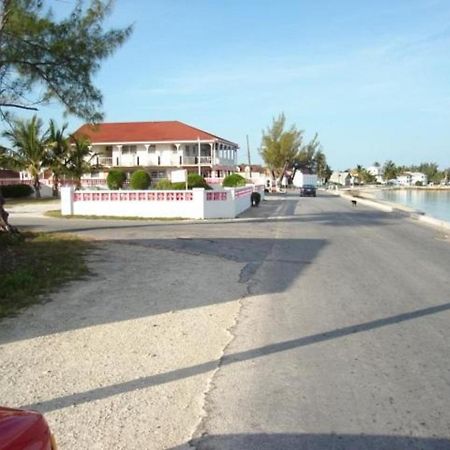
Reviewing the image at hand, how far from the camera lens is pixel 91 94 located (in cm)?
1566

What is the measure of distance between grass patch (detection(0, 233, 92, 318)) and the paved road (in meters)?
2.70

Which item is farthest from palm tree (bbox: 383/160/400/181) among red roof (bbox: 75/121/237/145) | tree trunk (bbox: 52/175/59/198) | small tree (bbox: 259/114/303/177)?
tree trunk (bbox: 52/175/59/198)

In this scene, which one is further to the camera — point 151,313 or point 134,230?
point 134,230

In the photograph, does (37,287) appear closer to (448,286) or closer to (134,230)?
(448,286)

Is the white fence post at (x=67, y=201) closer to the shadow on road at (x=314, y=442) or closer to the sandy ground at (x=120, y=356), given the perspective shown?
the sandy ground at (x=120, y=356)

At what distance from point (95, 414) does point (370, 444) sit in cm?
200

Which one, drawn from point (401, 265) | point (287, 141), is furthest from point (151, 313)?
point (287, 141)

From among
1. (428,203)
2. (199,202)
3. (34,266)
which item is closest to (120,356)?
(34,266)

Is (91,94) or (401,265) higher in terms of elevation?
(91,94)

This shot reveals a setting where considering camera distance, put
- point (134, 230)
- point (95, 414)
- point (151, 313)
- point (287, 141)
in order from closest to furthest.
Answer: point (95, 414) < point (151, 313) < point (134, 230) < point (287, 141)

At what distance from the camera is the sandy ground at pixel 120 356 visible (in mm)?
4207

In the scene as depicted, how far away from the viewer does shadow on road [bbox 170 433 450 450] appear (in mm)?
3875

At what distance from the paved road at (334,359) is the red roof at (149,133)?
52846mm

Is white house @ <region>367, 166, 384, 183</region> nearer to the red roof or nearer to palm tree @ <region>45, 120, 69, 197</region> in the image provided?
the red roof
